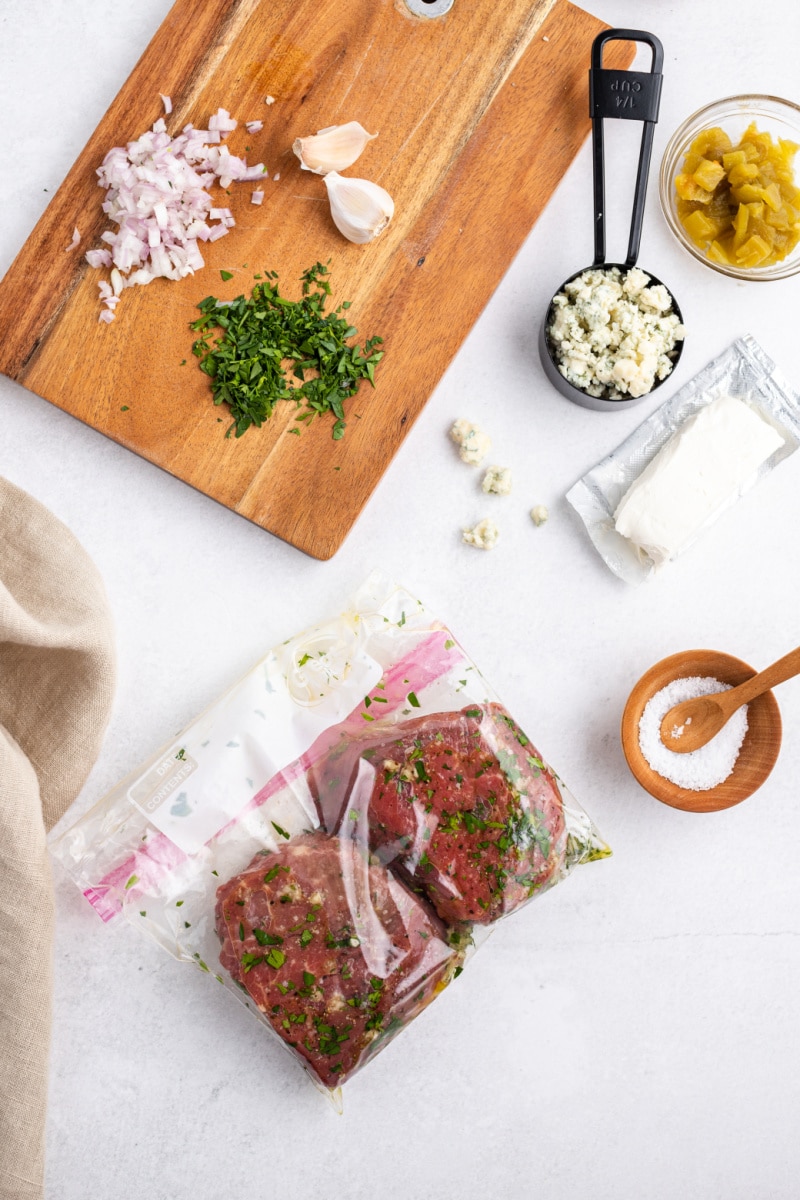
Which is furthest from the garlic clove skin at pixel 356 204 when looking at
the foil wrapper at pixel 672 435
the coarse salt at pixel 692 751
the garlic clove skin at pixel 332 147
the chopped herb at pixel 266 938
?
the chopped herb at pixel 266 938

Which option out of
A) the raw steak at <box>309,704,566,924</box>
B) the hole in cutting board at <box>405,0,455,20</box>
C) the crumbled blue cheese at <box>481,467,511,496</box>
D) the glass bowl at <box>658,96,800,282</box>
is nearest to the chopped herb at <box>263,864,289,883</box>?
the raw steak at <box>309,704,566,924</box>

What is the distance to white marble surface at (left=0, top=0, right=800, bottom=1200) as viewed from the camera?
168 centimetres

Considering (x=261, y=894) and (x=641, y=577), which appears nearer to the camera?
(x=261, y=894)

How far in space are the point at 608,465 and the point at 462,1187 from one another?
1.39 meters

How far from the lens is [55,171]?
1.73 m

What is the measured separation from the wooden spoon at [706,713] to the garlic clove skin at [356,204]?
3.42ft

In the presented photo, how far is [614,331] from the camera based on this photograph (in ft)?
5.41

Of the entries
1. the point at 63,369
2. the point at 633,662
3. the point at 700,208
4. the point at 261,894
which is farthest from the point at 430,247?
the point at 261,894

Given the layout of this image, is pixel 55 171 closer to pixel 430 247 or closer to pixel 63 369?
pixel 63 369

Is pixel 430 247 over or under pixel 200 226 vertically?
over

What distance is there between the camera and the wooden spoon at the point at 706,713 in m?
1.65

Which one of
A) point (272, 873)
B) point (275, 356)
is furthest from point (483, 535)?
point (272, 873)

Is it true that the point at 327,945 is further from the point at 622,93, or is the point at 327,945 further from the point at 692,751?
the point at 622,93

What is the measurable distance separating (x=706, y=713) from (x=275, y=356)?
1.02 m
